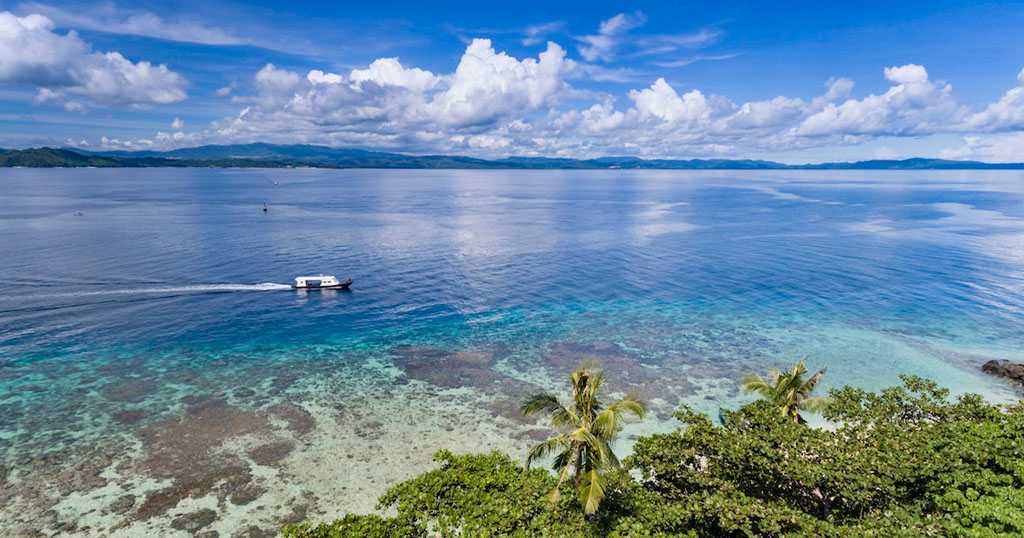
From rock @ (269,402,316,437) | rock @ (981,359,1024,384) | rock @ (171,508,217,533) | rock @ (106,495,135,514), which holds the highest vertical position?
rock @ (981,359,1024,384)

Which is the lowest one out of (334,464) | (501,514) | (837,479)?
(334,464)

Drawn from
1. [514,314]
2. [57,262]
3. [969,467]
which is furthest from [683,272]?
[57,262]

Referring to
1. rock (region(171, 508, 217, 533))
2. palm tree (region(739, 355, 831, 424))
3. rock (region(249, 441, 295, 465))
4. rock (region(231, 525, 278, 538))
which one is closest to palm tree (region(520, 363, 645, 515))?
palm tree (region(739, 355, 831, 424))

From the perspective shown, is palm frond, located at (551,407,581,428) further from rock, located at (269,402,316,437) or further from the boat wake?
the boat wake

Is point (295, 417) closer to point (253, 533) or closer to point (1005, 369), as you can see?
point (253, 533)

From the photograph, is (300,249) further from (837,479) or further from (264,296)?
(837,479)

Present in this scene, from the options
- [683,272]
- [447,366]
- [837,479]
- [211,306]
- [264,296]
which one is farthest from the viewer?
[683,272]

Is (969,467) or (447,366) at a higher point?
(969,467)
